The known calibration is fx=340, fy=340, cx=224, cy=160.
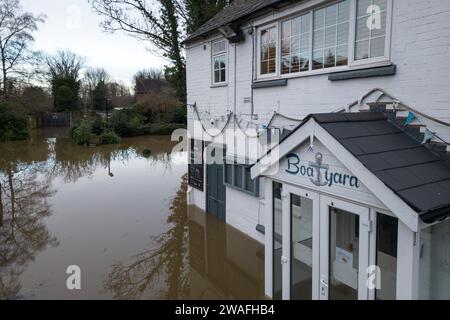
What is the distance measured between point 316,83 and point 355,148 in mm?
3029

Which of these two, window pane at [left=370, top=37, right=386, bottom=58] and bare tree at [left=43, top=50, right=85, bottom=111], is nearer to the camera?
window pane at [left=370, top=37, right=386, bottom=58]

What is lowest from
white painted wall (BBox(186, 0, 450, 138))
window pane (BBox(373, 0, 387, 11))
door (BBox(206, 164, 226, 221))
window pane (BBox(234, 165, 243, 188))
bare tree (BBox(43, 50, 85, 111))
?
door (BBox(206, 164, 226, 221))

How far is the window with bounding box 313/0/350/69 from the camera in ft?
20.1

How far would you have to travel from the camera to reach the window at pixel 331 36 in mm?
6117

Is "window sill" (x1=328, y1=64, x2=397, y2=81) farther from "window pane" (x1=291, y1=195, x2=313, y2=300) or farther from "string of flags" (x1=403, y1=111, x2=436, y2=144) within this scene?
"window pane" (x1=291, y1=195, x2=313, y2=300)

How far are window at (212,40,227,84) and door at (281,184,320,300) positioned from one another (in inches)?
217

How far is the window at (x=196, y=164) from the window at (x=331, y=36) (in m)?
5.45

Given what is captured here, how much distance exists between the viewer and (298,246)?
5250 mm

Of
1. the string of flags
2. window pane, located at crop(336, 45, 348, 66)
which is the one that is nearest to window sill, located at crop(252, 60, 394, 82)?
window pane, located at crop(336, 45, 348, 66)

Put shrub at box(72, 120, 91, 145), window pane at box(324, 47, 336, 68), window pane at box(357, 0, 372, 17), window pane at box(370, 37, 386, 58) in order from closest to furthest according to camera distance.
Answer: window pane at box(370, 37, 386, 58)
window pane at box(357, 0, 372, 17)
window pane at box(324, 47, 336, 68)
shrub at box(72, 120, 91, 145)

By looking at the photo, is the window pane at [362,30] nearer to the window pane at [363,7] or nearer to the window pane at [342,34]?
the window pane at [363,7]

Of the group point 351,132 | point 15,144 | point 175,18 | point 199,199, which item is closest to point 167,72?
point 175,18

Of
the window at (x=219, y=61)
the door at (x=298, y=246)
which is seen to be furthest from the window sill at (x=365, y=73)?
the window at (x=219, y=61)

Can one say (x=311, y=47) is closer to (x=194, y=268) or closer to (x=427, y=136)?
(x=427, y=136)
